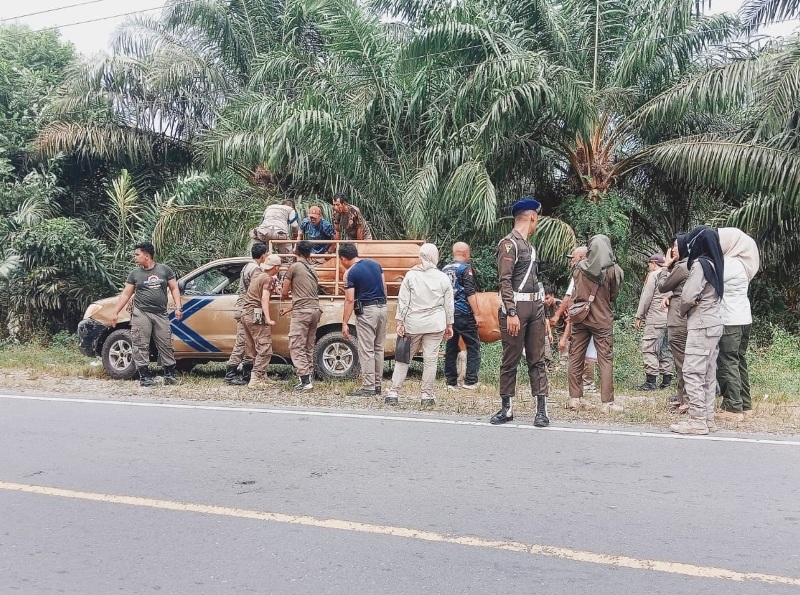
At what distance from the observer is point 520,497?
4.81 m

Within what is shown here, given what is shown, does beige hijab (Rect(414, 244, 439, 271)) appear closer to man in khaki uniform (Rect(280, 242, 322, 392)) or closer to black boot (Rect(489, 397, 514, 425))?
man in khaki uniform (Rect(280, 242, 322, 392))

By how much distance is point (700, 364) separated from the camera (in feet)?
22.4

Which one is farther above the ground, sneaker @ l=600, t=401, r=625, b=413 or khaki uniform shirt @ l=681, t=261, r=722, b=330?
khaki uniform shirt @ l=681, t=261, r=722, b=330

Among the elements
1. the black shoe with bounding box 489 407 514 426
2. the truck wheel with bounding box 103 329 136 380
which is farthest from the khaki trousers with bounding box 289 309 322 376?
the black shoe with bounding box 489 407 514 426

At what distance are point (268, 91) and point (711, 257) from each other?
9888 mm

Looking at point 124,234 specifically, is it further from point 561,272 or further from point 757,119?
point 757,119

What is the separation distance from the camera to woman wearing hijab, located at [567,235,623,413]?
7.68m

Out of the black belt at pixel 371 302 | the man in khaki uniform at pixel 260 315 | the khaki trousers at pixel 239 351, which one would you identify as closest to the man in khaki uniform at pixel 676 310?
the black belt at pixel 371 302

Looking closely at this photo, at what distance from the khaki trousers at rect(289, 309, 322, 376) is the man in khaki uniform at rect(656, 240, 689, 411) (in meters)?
3.94

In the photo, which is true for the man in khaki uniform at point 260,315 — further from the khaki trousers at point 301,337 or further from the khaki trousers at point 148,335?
the khaki trousers at point 148,335

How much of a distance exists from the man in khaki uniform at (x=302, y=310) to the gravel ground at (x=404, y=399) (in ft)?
0.97

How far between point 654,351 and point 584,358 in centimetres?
216

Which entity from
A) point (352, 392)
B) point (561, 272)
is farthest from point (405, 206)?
point (352, 392)

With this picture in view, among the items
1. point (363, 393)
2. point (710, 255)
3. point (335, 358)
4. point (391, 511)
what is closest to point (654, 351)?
point (710, 255)
